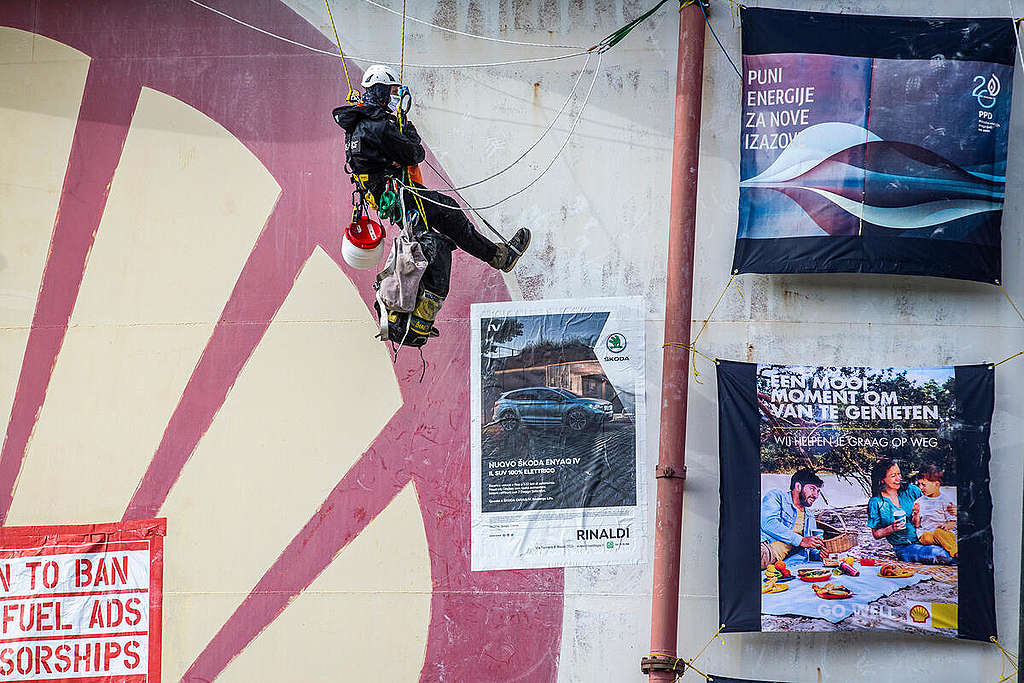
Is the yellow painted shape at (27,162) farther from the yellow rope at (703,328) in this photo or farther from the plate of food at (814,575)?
the plate of food at (814,575)

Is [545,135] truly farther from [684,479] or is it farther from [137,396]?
[137,396]

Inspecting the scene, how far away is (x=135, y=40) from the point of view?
337 inches

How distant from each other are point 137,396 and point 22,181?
1693 mm

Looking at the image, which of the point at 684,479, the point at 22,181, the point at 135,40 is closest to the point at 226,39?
the point at 135,40

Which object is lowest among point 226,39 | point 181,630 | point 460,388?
point 181,630

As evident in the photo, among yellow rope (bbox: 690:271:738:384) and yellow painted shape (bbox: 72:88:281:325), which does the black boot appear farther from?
yellow painted shape (bbox: 72:88:281:325)

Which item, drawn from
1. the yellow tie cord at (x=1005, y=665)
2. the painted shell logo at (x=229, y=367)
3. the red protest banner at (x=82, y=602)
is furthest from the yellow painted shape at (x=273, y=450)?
the yellow tie cord at (x=1005, y=665)

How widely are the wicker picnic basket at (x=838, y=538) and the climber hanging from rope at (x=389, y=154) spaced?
2619mm

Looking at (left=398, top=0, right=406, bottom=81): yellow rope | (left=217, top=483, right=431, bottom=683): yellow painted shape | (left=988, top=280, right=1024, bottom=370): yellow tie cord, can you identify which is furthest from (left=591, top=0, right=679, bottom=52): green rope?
(left=217, top=483, right=431, bottom=683): yellow painted shape

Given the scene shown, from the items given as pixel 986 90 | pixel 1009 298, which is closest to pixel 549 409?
pixel 1009 298

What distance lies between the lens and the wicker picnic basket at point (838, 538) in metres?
7.37

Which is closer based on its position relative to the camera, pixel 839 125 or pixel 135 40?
pixel 839 125

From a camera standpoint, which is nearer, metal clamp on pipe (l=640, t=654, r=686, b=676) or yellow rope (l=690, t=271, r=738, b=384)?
metal clamp on pipe (l=640, t=654, r=686, b=676)

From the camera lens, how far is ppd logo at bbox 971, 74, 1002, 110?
777 centimetres
